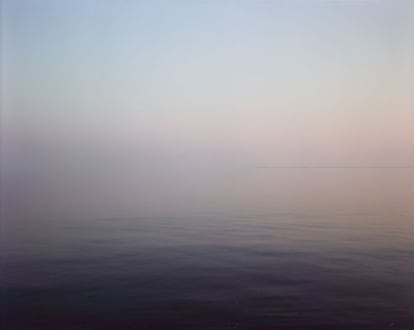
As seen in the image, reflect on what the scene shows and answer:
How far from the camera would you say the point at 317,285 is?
4.25 m

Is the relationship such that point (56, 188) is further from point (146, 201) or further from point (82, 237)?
point (82, 237)

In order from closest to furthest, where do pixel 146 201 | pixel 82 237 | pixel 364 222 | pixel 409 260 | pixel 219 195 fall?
pixel 409 260, pixel 82 237, pixel 364 222, pixel 146 201, pixel 219 195

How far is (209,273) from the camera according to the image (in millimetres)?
4539

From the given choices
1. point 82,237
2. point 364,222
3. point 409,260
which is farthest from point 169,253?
point 364,222

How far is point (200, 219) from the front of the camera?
274 inches

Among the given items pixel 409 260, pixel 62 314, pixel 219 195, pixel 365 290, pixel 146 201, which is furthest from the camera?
pixel 219 195

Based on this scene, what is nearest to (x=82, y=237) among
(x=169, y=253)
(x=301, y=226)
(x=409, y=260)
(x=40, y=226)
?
(x=40, y=226)

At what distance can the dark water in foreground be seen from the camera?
3.61m

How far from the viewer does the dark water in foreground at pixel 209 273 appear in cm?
361

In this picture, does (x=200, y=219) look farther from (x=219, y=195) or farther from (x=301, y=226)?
(x=219, y=195)

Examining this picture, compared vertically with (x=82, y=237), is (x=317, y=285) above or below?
below

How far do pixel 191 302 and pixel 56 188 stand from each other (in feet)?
19.6

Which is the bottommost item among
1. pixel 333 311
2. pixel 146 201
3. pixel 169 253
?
pixel 333 311

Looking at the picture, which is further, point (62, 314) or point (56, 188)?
point (56, 188)
